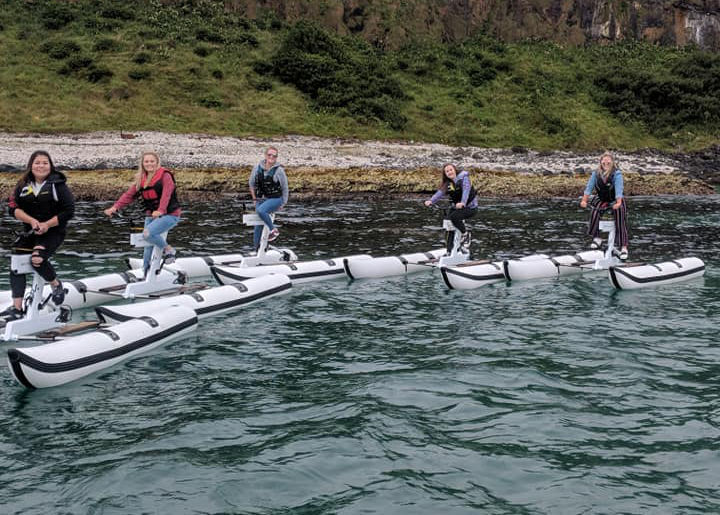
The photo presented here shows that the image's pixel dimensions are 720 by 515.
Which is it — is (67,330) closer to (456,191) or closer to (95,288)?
(95,288)

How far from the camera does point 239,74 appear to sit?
50.5m

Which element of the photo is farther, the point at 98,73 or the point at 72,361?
the point at 98,73

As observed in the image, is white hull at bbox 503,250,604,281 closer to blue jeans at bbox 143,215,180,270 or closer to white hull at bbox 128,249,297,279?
white hull at bbox 128,249,297,279

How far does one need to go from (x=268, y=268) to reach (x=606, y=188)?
7477 millimetres

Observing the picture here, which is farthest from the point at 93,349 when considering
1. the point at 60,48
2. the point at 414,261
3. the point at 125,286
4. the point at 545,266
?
the point at 60,48

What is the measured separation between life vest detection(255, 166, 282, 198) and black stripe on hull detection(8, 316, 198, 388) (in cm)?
564

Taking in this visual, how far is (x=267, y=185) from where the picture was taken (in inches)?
628

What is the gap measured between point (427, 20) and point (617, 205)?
54.6 meters

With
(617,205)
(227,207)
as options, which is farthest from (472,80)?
(617,205)

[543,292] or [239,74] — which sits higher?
[239,74]

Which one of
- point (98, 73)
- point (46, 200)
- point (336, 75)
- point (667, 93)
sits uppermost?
point (667, 93)

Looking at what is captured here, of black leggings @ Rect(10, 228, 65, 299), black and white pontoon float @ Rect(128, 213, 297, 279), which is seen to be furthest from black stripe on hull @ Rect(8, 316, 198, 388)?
black and white pontoon float @ Rect(128, 213, 297, 279)

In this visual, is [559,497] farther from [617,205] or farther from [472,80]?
[472,80]

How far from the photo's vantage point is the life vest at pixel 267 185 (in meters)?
15.9
